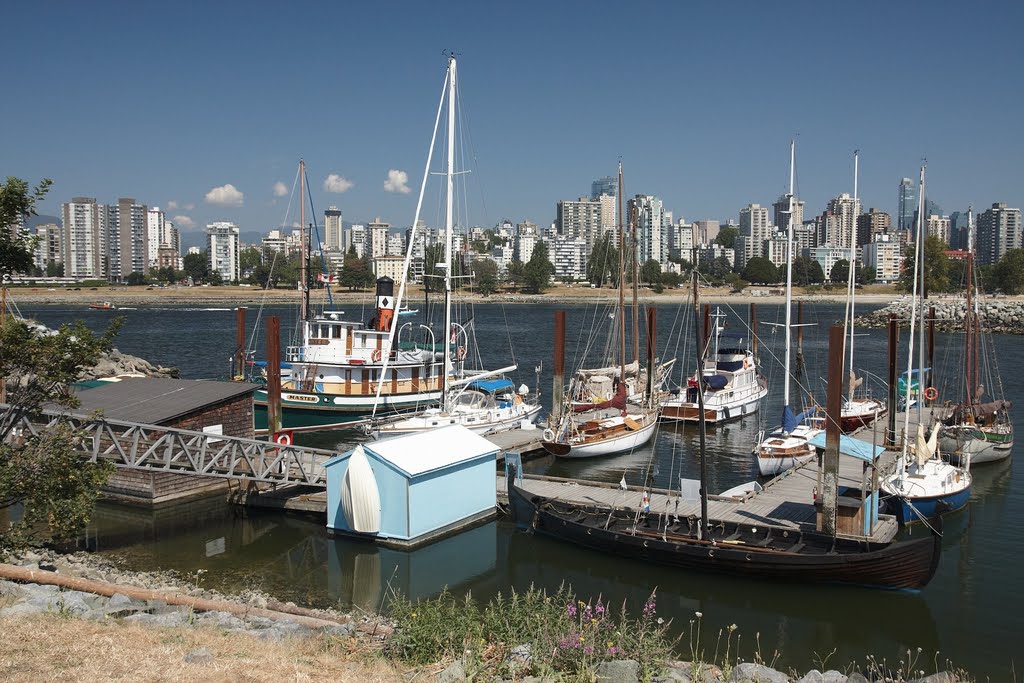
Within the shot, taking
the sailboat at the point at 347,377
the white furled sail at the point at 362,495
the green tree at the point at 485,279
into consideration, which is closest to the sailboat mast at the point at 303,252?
the sailboat at the point at 347,377

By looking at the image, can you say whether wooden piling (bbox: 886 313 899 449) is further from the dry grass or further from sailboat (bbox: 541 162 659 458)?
the dry grass

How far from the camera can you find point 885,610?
678 inches

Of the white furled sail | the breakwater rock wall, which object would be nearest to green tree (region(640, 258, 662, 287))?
the breakwater rock wall

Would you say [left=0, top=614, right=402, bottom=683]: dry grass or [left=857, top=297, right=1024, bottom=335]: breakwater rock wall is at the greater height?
[left=857, top=297, right=1024, bottom=335]: breakwater rock wall

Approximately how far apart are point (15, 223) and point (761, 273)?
179 m

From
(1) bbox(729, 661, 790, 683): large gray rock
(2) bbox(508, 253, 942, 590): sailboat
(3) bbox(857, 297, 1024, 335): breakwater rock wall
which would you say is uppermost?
(3) bbox(857, 297, 1024, 335): breakwater rock wall

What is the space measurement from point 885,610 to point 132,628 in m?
14.3

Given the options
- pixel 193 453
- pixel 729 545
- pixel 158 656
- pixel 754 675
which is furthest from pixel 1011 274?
pixel 158 656

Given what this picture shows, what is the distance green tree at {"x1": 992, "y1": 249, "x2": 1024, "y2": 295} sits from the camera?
129m

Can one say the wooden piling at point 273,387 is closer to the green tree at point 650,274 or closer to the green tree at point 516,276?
the green tree at point 650,274

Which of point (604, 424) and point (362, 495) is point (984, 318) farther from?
point (362, 495)

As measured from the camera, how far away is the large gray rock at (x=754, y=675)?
11.3m

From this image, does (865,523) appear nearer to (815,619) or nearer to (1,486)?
(815,619)

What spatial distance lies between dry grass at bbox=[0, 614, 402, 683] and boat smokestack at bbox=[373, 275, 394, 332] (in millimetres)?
29136
